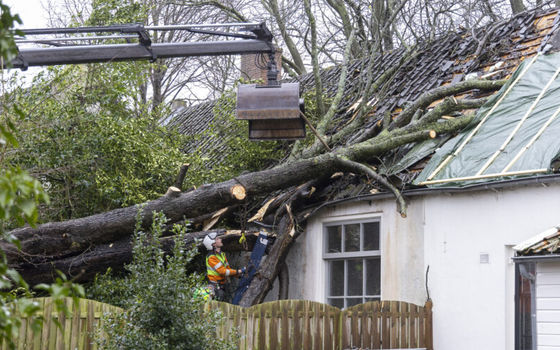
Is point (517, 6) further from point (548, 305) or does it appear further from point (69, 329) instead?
point (69, 329)

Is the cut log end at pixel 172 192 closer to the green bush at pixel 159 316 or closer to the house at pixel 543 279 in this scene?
the green bush at pixel 159 316

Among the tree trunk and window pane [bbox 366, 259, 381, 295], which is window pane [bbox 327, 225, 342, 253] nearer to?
window pane [bbox 366, 259, 381, 295]

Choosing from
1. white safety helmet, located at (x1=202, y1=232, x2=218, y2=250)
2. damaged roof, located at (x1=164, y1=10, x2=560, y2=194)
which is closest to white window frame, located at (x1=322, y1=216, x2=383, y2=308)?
damaged roof, located at (x1=164, y1=10, x2=560, y2=194)

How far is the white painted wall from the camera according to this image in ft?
26.3

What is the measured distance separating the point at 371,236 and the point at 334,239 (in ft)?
2.67

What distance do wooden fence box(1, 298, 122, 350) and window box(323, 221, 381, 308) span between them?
4.60 metres

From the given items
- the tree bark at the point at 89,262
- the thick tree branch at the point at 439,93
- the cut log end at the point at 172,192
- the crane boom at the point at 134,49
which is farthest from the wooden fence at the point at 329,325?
the crane boom at the point at 134,49

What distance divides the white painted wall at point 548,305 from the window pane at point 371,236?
336 cm

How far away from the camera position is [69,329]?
306 inches

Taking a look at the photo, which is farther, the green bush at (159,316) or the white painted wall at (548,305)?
the white painted wall at (548,305)

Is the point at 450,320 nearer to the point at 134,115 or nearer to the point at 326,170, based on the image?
the point at 326,170

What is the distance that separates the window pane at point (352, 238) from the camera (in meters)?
11.6

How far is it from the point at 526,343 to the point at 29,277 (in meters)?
6.56

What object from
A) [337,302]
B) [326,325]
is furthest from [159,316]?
[337,302]
